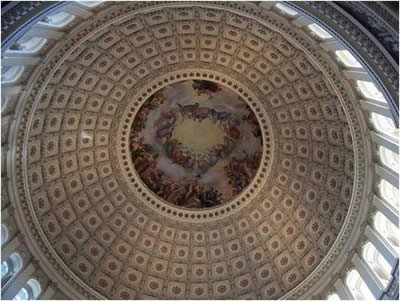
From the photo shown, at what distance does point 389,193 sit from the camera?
20.5 meters

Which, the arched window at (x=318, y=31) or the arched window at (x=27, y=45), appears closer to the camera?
the arched window at (x=27, y=45)

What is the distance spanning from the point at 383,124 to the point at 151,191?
15.1 m

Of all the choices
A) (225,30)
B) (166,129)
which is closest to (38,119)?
Answer: (166,129)

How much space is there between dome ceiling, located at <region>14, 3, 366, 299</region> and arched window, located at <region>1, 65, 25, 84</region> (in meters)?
1.78

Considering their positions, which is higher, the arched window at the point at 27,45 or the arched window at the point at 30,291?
the arched window at the point at 27,45

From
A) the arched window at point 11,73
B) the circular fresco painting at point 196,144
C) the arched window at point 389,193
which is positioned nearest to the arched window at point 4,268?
the arched window at point 11,73

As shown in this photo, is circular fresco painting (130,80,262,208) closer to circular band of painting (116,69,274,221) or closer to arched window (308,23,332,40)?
circular band of painting (116,69,274,221)

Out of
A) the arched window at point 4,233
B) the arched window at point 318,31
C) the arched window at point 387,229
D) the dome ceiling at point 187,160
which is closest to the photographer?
the arched window at point 318,31

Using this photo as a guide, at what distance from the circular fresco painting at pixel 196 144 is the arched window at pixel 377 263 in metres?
9.26

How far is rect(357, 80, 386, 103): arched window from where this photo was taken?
19222 millimetres

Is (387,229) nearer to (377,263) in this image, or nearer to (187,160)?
(377,263)

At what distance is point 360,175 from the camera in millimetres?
22312

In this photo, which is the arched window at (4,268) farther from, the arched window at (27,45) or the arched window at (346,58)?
the arched window at (346,58)

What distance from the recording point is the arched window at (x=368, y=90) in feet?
63.1
